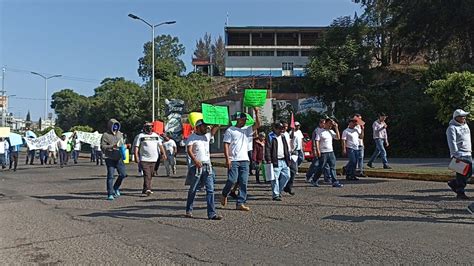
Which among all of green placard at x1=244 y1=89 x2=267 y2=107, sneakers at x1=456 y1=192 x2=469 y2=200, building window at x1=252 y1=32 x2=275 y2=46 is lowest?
sneakers at x1=456 y1=192 x2=469 y2=200

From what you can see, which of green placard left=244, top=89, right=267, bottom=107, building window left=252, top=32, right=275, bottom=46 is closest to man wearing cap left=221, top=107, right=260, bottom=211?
green placard left=244, top=89, right=267, bottom=107

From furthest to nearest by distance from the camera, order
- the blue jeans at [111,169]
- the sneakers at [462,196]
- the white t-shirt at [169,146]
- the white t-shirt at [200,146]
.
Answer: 1. the white t-shirt at [169,146]
2. the blue jeans at [111,169]
3. the sneakers at [462,196]
4. the white t-shirt at [200,146]

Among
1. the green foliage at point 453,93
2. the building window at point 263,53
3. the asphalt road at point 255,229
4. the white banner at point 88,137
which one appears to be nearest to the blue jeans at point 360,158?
the asphalt road at point 255,229

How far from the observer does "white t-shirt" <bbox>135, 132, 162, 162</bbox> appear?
40.5ft

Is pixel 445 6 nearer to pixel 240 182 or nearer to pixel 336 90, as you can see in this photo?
pixel 336 90

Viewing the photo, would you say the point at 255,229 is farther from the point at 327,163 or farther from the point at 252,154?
the point at 252,154

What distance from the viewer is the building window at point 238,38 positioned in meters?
80.1

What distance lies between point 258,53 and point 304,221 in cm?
7255

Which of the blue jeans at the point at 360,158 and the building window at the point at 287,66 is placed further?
the building window at the point at 287,66

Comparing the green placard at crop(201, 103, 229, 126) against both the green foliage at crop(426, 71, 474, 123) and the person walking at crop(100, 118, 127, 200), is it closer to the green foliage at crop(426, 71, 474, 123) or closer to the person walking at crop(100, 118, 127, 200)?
the person walking at crop(100, 118, 127, 200)

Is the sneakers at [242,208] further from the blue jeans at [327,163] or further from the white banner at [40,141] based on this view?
the white banner at [40,141]

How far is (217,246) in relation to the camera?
7.05 m

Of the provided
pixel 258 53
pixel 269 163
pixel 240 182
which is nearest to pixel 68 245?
pixel 240 182

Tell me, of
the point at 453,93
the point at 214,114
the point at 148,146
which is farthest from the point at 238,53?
the point at 214,114
